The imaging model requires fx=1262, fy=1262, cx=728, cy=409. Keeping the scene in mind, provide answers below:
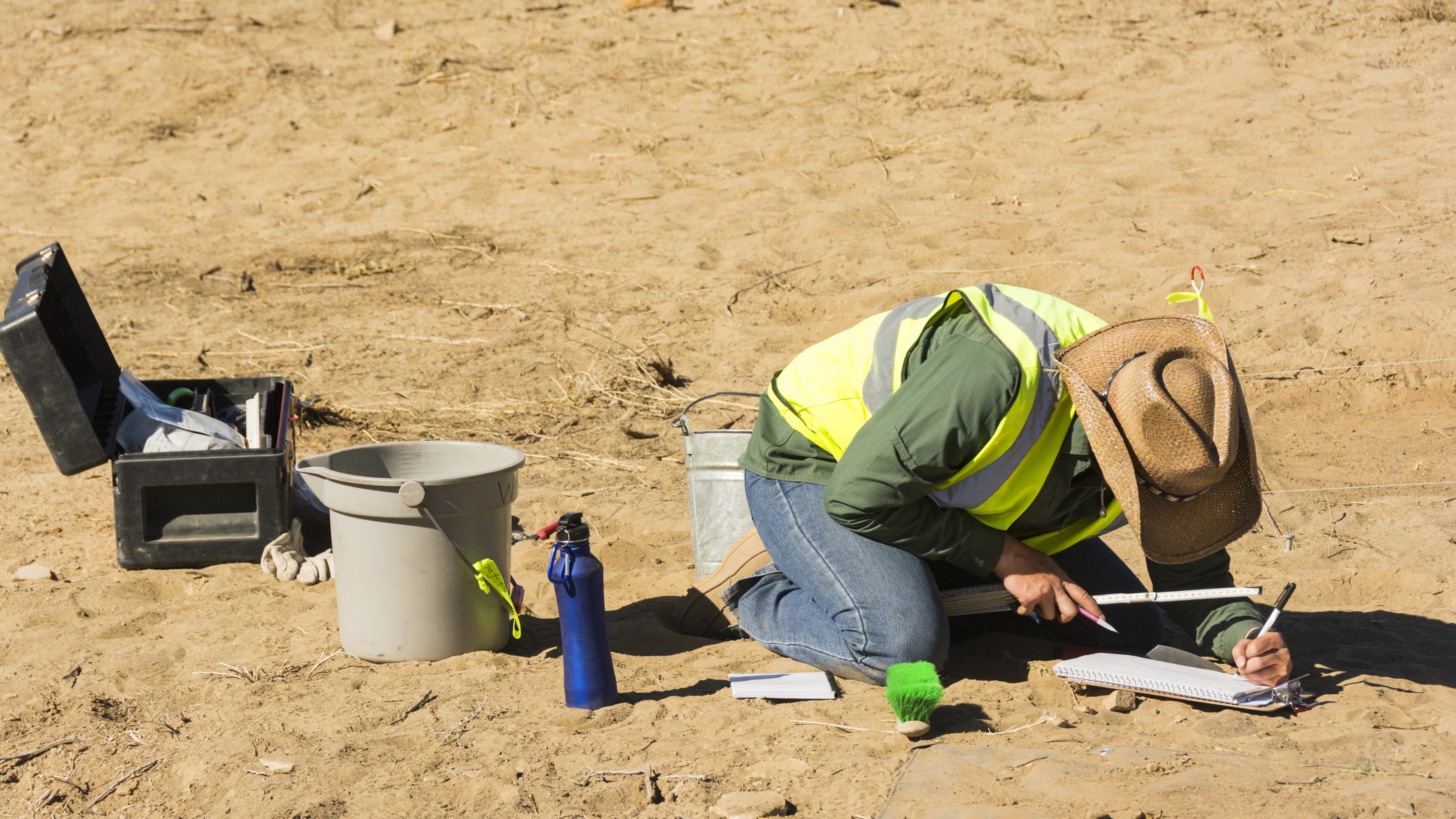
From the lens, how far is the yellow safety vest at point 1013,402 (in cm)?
280

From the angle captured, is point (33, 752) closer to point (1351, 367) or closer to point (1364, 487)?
point (1364, 487)

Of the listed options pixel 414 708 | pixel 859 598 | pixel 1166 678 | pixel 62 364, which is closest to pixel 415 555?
pixel 414 708

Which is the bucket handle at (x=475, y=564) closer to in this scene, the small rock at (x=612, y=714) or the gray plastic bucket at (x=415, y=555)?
the gray plastic bucket at (x=415, y=555)

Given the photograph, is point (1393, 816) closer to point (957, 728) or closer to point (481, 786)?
point (957, 728)

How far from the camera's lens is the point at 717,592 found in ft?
11.8

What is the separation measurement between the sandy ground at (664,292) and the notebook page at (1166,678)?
0.06 m

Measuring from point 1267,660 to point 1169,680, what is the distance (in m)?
0.23

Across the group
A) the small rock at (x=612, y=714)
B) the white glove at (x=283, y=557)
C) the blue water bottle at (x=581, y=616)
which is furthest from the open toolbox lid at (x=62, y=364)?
the small rock at (x=612, y=714)

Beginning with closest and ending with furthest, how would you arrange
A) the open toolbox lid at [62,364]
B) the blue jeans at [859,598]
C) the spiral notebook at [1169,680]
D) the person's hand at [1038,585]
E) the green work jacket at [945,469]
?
the green work jacket at [945,469] → the spiral notebook at [1169,680] → the person's hand at [1038,585] → the blue jeans at [859,598] → the open toolbox lid at [62,364]

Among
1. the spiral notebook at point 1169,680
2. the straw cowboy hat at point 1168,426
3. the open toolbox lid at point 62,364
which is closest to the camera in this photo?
the straw cowboy hat at point 1168,426

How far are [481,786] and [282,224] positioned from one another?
6.02m

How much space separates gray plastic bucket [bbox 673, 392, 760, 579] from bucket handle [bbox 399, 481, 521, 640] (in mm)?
723

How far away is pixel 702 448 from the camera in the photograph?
378 centimetres

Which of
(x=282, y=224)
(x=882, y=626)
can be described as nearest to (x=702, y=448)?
(x=882, y=626)
